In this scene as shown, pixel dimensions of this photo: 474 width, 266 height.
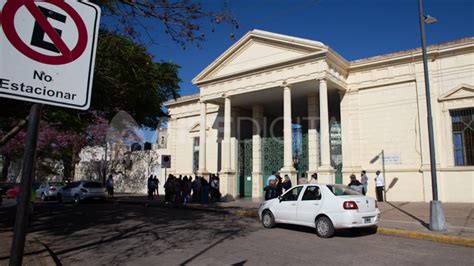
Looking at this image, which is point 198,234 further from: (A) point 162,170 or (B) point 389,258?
(A) point 162,170

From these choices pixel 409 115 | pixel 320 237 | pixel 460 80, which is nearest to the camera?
pixel 320 237

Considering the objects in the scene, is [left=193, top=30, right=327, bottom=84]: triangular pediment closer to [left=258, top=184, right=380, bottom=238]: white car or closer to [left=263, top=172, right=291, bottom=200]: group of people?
[left=263, top=172, right=291, bottom=200]: group of people

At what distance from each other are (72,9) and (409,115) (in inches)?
769

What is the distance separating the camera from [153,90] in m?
11.4

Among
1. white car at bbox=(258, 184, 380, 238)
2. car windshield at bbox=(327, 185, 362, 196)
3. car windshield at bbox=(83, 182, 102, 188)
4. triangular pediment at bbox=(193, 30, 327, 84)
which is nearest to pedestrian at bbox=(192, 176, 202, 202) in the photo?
car windshield at bbox=(83, 182, 102, 188)

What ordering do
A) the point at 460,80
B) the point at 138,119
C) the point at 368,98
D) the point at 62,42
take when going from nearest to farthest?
the point at 62,42
the point at 138,119
the point at 460,80
the point at 368,98

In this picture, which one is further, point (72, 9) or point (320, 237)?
point (320, 237)

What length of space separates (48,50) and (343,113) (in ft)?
66.3

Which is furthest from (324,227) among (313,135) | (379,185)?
(313,135)

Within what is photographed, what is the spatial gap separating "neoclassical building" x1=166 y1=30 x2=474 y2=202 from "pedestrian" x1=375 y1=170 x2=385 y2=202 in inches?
20.9

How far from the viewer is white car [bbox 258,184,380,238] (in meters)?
9.80

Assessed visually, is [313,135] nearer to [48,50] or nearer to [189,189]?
[189,189]

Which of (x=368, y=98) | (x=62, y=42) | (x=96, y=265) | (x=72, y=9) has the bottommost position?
(x=96, y=265)

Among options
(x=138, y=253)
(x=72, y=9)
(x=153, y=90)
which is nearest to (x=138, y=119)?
(x=153, y=90)
